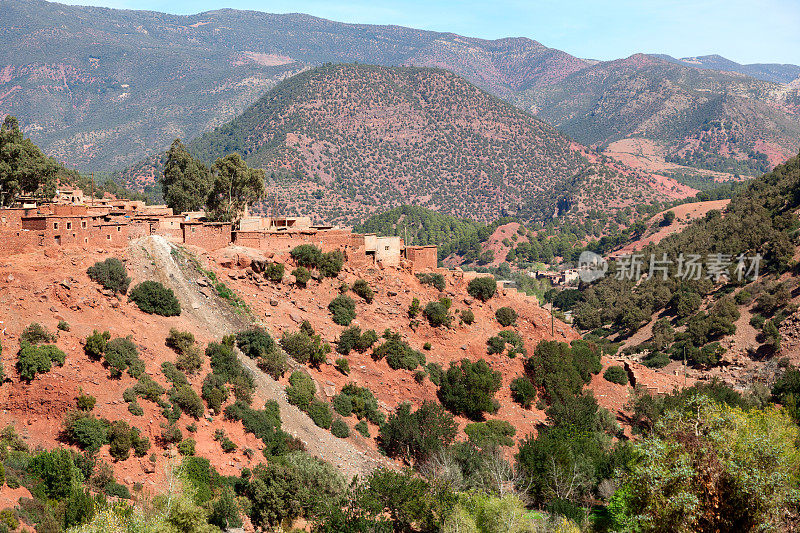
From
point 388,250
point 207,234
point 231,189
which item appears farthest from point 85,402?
point 231,189

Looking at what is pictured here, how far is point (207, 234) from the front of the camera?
40.2 meters

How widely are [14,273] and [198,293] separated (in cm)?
808

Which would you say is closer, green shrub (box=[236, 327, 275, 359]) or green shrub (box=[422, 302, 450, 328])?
green shrub (box=[236, 327, 275, 359])

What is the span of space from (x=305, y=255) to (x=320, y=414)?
9.88 metres

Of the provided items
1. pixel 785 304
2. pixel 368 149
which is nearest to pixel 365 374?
pixel 785 304

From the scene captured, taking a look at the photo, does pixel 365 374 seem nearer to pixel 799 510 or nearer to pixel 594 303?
pixel 799 510

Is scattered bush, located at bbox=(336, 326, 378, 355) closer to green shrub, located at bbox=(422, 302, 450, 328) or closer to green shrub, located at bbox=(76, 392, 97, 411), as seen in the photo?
green shrub, located at bbox=(422, 302, 450, 328)

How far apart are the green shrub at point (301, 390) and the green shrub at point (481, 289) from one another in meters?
15.3

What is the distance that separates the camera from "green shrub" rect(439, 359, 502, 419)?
41.5 m

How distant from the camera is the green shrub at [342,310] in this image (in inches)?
1656

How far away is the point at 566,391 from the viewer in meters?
45.9

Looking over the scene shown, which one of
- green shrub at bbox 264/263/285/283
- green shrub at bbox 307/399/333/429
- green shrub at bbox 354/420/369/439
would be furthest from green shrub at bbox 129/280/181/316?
green shrub at bbox 354/420/369/439

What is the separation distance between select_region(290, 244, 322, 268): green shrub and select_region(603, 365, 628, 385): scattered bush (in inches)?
790

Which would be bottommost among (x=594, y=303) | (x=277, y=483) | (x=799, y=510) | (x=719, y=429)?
(x=594, y=303)
